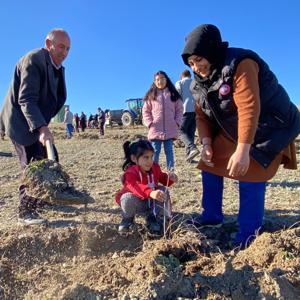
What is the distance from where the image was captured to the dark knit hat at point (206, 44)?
3311 millimetres

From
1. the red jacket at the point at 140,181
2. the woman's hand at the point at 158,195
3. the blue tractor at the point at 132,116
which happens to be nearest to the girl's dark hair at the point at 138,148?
the red jacket at the point at 140,181

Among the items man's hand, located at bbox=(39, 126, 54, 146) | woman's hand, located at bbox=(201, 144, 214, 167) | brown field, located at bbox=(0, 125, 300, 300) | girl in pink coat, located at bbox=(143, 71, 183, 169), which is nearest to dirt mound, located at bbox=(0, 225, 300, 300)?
brown field, located at bbox=(0, 125, 300, 300)

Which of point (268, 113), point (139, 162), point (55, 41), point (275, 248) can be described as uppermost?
point (55, 41)

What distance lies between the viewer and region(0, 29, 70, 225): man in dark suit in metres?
4.18

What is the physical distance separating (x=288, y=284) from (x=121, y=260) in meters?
1.11

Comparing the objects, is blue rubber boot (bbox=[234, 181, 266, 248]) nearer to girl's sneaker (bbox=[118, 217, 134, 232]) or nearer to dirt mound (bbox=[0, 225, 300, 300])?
dirt mound (bbox=[0, 225, 300, 300])

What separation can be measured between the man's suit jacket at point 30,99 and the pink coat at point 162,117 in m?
2.17

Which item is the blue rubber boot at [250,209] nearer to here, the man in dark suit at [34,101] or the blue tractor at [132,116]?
the man in dark suit at [34,101]

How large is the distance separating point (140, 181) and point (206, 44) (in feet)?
4.62

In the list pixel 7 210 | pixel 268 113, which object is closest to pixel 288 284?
pixel 268 113

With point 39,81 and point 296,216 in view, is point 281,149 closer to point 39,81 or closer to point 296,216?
point 296,216

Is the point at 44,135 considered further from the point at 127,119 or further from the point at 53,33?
the point at 127,119

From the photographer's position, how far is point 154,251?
3.06 meters

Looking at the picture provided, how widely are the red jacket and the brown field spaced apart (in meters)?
0.33
